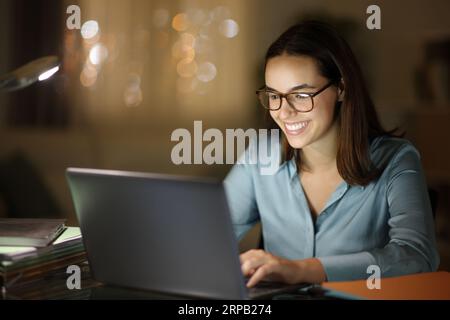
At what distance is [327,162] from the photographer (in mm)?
1849

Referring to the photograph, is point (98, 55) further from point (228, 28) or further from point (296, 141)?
point (296, 141)

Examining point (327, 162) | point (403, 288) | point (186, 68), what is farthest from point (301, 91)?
point (186, 68)

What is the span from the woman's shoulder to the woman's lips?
21 cm

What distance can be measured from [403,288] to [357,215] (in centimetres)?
Answer: 53

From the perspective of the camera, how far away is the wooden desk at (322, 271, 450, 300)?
3.75 ft

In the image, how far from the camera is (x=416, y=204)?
1.59 metres

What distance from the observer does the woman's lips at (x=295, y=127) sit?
1.77m

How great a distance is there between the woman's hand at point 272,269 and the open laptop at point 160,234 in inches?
0.8

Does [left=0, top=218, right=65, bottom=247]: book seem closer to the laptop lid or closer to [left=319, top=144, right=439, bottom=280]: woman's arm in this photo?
the laptop lid

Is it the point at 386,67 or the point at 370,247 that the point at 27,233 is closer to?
the point at 370,247

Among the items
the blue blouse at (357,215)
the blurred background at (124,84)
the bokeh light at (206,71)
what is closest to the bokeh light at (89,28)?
the blurred background at (124,84)

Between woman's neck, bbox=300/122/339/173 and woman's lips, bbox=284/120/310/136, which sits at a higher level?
woman's lips, bbox=284/120/310/136

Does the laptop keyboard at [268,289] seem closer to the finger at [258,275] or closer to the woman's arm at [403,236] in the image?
the finger at [258,275]

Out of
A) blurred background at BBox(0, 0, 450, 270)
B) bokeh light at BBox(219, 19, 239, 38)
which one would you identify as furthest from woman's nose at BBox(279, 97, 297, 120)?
bokeh light at BBox(219, 19, 239, 38)
